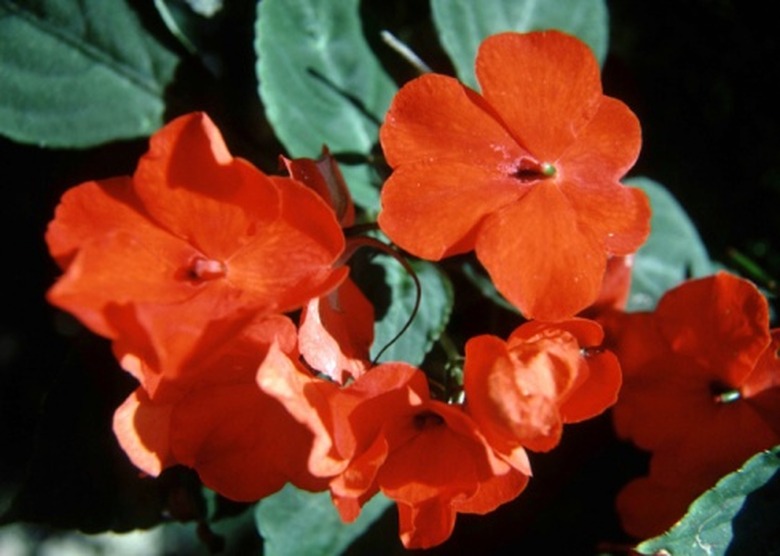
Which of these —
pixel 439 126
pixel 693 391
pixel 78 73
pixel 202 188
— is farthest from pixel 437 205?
pixel 78 73

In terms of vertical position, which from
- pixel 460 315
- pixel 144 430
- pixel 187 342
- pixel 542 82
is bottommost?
pixel 460 315

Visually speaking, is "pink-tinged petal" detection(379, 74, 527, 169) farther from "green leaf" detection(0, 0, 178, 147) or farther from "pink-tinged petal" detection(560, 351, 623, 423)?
"green leaf" detection(0, 0, 178, 147)

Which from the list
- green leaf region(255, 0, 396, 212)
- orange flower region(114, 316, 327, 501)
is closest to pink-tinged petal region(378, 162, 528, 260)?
orange flower region(114, 316, 327, 501)

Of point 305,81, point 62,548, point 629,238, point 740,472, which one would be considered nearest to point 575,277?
point 629,238

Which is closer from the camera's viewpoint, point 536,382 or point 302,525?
point 536,382

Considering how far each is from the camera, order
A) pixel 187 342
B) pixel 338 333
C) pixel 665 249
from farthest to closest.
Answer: pixel 665 249 < pixel 338 333 < pixel 187 342

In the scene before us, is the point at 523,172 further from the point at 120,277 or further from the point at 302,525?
the point at 302,525

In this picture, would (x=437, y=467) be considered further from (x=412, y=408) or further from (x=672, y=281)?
(x=672, y=281)
